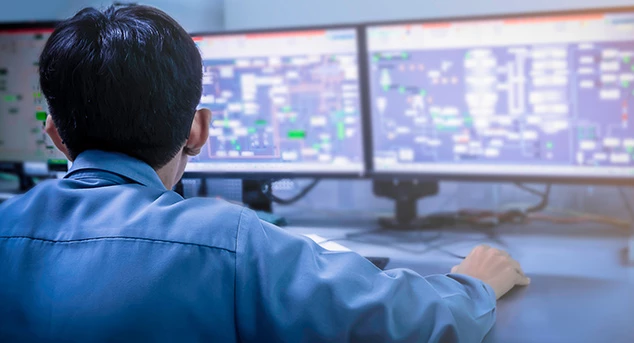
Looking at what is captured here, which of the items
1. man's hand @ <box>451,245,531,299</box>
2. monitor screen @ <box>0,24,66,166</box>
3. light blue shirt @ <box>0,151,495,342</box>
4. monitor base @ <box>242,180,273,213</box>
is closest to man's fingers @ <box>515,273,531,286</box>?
man's hand @ <box>451,245,531,299</box>

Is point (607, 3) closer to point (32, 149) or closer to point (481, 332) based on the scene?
point (481, 332)

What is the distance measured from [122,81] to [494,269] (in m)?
0.59

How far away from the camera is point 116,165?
26.0 inches

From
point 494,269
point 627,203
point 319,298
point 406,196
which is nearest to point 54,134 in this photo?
point 319,298

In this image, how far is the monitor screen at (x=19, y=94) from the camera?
1556 millimetres

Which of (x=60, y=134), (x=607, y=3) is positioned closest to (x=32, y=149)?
(x=60, y=134)

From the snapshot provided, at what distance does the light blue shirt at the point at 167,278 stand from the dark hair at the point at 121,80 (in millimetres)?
85

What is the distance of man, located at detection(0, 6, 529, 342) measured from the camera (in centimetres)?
56

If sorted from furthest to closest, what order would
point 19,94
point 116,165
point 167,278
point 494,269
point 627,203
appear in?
point 19,94 → point 627,203 → point 494,269 → point 116,165 → point 167,278

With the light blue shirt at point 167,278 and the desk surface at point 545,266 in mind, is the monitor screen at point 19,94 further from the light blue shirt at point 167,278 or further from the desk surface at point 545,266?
the light blue shirt at point 167,278

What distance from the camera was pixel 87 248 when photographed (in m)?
0.57

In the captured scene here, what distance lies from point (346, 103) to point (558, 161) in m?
0.46

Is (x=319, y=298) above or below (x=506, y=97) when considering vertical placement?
below

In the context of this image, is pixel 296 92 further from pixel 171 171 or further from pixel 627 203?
pixel 627 203
